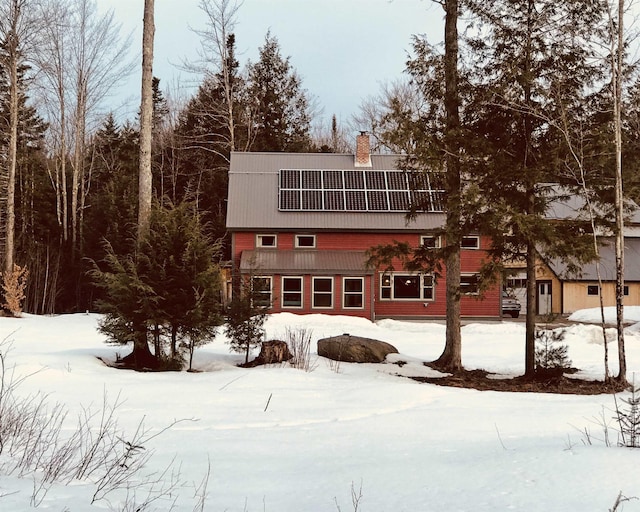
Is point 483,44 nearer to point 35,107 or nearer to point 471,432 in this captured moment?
point 471,432

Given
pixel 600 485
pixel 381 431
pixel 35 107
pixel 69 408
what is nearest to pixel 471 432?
pixel 381 431

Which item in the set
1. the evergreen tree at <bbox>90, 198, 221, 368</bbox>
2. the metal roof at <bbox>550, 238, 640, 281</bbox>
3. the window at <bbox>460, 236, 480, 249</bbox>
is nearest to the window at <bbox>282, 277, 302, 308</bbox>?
the window at <bbox>460, 236, 480, 249</bbox>

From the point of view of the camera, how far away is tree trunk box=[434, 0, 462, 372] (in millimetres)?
12047

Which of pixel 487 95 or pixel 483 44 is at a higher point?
pixel 483 44

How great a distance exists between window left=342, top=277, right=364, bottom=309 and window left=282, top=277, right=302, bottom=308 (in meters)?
1.95

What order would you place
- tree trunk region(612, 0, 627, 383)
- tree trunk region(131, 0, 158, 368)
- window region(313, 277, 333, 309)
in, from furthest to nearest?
window region(313, 277, 333, 309), tree trunk region(131, 0, 158, 368), tree trunk region(612, 0, 627, 383)

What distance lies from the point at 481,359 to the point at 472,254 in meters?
14.5

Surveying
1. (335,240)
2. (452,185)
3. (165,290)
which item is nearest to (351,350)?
(452,185)

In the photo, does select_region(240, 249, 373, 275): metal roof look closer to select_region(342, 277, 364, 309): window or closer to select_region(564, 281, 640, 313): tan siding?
select_region(342, 277, 364, 309): window

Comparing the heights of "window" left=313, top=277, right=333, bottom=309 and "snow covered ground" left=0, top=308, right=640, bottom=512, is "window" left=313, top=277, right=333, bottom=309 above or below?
above

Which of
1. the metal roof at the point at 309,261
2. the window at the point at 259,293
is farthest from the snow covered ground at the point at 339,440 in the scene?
the metal roof at the point at 309,261

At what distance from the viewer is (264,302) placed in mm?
12422

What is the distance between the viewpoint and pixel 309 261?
28.0m

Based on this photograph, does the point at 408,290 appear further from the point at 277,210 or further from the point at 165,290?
the point at 165,290
